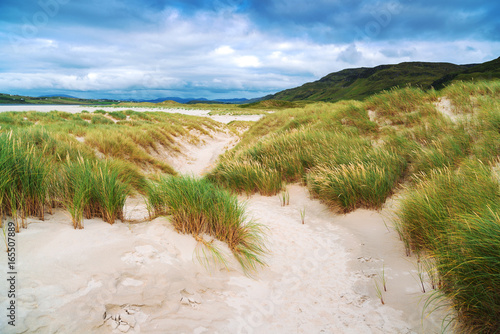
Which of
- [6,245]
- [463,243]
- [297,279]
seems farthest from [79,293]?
[463,243]

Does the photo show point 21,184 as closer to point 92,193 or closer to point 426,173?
point 92,193

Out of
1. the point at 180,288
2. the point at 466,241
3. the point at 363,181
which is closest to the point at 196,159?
the point at 363,181

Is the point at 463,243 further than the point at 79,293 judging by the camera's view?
Yes

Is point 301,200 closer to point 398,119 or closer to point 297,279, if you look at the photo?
point 297,279

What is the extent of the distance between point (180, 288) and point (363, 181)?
4057 millimetres

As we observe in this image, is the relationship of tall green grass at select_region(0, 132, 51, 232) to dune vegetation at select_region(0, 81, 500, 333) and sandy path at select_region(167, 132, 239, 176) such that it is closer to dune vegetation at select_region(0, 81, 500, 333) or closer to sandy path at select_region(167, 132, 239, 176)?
dune vegetation at select_region(0, 81, 500, 333)

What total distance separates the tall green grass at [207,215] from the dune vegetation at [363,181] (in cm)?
2

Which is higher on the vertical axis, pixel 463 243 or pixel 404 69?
pixel 404 69

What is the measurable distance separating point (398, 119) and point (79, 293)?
30.6 ft

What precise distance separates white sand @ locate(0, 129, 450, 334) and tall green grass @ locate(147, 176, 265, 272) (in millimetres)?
188

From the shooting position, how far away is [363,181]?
5.21 meters

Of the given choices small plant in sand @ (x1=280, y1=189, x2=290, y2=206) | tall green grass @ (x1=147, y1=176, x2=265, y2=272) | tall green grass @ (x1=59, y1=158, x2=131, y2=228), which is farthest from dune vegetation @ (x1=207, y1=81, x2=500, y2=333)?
tall green grass @ (x1=59, y1=158, x2=131, y2=228)

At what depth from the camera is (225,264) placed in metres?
3.13

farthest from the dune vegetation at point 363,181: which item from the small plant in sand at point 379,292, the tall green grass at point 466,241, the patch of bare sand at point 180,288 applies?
the small plant in sand at point 379,292
